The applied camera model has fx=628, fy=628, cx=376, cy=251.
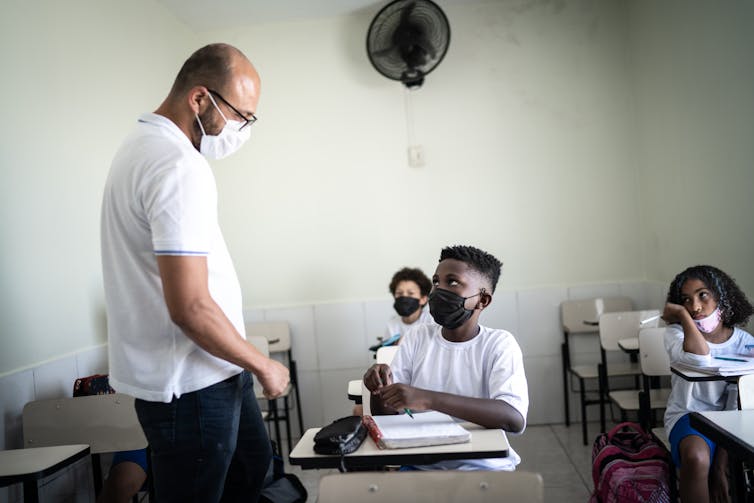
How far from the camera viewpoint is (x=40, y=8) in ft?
9.00

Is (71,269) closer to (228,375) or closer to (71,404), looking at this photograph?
(71,404)

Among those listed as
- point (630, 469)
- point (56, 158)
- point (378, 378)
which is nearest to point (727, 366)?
point (630, 469)

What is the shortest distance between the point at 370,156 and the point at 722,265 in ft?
7.37

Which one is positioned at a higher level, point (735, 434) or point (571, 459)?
point (735, 434)

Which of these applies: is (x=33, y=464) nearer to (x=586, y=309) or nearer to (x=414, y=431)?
(x=414, y=431)

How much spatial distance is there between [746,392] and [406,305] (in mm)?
1936

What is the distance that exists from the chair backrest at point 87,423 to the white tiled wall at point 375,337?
6.41ft

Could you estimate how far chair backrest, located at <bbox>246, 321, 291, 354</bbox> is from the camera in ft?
13.8

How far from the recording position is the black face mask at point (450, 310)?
197cm

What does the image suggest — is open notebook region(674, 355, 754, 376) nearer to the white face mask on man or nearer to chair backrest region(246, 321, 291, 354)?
the white face mask on man

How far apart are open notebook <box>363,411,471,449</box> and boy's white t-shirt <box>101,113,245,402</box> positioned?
0.40 meters

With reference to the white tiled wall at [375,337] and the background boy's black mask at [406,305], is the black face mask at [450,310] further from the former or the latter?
the white tiled wall at [375,337]

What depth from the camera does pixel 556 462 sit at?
11.6 ft

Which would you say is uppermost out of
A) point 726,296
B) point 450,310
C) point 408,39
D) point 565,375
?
point 408,39
